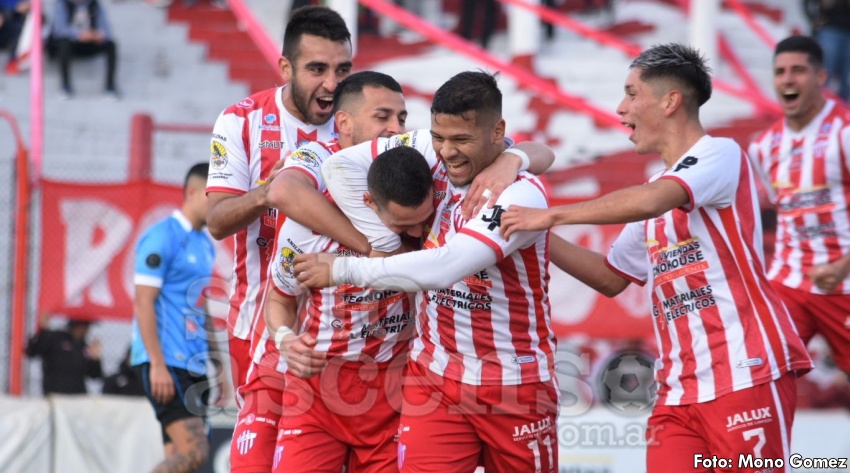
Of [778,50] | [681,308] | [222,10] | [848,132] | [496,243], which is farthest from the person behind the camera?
[222,10]

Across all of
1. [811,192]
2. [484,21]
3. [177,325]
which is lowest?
[177,325]

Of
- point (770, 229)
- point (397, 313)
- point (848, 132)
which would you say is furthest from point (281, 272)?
point (770, 229)

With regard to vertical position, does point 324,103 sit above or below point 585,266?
above

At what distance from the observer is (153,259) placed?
7270 mm

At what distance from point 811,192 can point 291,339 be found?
3.92 m

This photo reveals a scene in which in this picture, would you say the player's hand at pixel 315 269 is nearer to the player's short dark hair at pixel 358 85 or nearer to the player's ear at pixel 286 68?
the player's short dark hair at pixel 358 85

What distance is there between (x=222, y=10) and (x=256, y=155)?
12.4m

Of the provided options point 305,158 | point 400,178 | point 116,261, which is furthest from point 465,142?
point 116,261

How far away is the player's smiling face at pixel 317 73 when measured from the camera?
5.33 m

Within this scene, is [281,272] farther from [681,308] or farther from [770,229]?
[770,229]

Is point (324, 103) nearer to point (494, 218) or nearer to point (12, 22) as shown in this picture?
point (494, 218)

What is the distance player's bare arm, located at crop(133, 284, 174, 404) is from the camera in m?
7.11

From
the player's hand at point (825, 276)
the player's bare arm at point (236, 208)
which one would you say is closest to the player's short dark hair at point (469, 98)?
the player's bare arm at point (236, 208)

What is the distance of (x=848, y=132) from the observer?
701 centimetres
